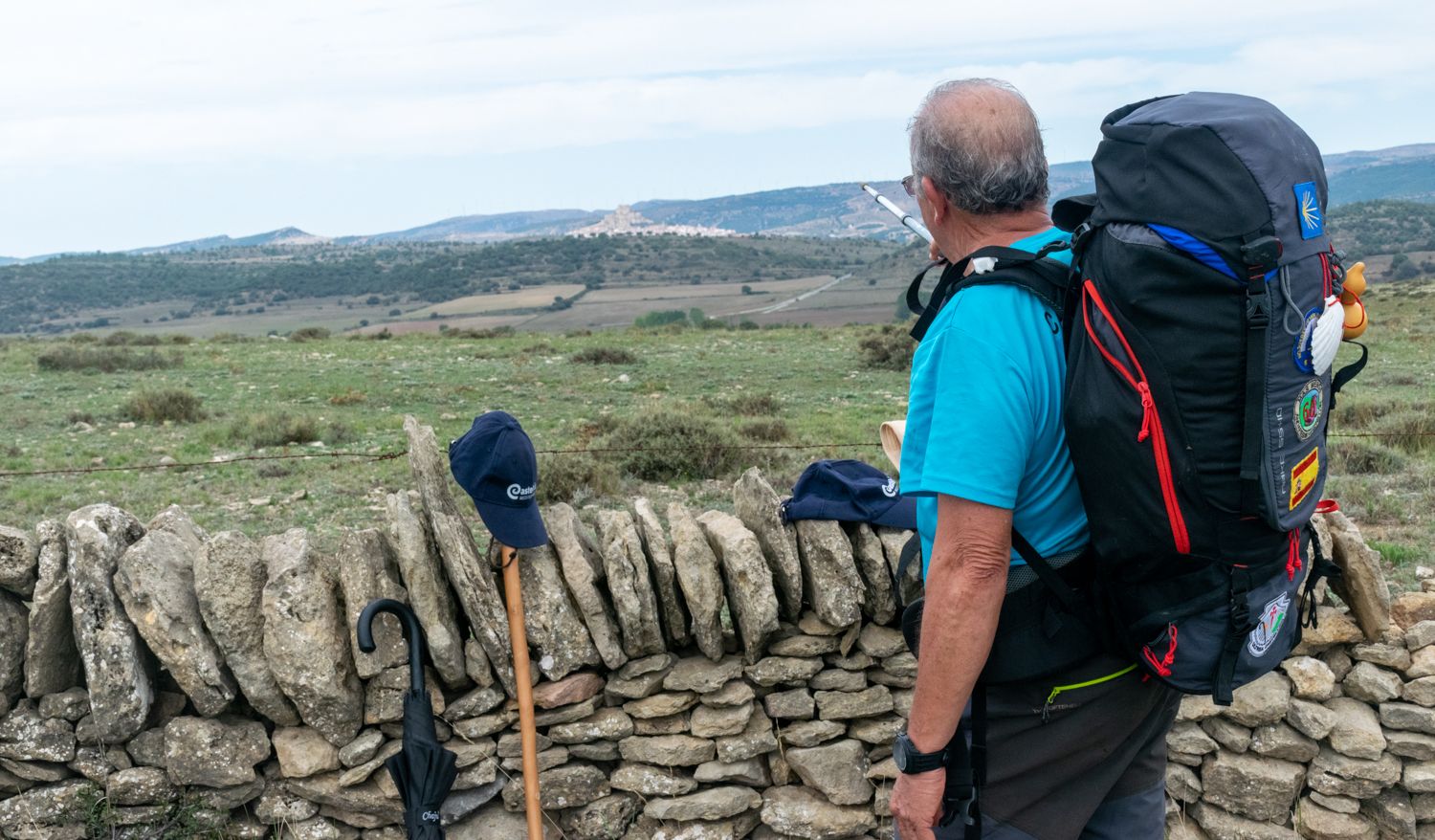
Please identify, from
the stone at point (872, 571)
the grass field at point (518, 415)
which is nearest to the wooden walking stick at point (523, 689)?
the stone at point (872, 571)

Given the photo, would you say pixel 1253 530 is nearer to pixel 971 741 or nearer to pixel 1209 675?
pixel 1209 675

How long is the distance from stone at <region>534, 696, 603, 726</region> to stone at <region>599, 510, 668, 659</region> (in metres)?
0.24

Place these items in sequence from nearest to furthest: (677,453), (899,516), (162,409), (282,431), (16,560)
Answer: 1. (16,560)
2. (899,516)
3. (677,453)
4. (282,431)
5. (162,409)

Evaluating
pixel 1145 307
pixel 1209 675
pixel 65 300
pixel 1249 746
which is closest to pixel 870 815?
pixel 1249 746

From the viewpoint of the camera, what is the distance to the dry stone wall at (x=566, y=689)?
379 centimetres

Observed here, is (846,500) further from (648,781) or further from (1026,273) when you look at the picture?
(1026,273)

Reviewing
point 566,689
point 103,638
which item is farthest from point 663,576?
point 103,638

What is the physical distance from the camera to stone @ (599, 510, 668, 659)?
394 cm

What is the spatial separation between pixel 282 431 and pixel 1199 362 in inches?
486

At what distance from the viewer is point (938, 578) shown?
91.0 inches

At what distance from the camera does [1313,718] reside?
416 cm

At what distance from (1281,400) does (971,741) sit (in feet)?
3.43

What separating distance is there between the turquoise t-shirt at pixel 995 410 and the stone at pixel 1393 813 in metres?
2.90

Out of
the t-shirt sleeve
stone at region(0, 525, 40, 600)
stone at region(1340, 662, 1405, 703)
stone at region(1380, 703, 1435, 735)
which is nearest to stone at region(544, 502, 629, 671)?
stone at region(0, 525, 40, 600)
